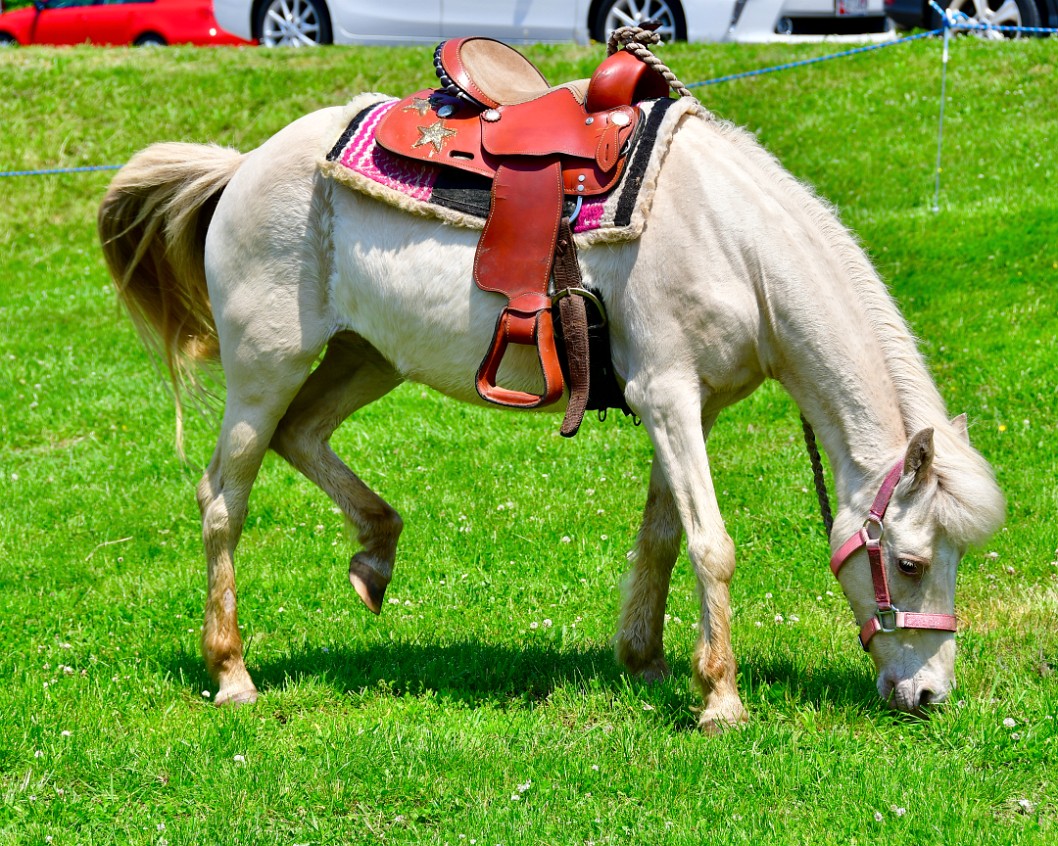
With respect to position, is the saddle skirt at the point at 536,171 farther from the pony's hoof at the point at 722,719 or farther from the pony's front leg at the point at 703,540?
the pony's hoof at the point at 722,719

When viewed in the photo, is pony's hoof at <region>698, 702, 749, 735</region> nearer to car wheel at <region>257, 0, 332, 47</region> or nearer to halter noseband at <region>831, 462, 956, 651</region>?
halter noseband at <region>831, 462, 956, 651</region>

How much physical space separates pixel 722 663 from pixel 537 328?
4.43 feet

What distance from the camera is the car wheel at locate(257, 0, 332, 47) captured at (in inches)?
635

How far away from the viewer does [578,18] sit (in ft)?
48.6

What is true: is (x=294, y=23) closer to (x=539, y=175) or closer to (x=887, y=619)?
(x=539, y=175)

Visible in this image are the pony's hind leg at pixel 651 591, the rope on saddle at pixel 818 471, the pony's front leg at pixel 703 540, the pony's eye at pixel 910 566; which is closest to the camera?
the pony's eye at pixel 910 566

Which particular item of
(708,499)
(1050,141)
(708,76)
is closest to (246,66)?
(708,76)

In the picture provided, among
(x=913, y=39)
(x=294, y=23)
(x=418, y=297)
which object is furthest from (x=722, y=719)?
(x=294, y=23)

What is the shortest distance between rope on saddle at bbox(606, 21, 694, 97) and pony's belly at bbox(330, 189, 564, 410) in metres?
0.92

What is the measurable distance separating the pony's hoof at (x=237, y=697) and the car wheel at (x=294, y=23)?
12.6m

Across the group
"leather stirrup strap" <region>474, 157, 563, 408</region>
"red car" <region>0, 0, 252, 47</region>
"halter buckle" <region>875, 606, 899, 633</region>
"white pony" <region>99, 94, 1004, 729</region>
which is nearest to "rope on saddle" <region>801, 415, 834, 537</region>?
"white pony" <region>99, 94, 1004, 729</region>

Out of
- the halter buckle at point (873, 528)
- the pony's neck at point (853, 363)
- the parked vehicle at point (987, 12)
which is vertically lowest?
the halter buckle at point (873, 528)

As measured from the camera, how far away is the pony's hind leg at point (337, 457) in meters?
5.15

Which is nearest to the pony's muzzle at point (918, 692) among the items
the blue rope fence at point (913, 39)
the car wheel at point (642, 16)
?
the blue rope fence at point (913, 39)
